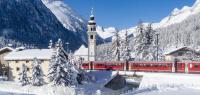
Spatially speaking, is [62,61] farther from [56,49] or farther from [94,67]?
[94,67]

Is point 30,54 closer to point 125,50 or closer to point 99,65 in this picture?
point 99,65

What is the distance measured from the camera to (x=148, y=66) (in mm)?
70375

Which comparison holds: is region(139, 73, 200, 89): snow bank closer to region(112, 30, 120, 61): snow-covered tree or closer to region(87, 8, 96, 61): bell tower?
region(112, 30, 120, 61): snow-covered tree

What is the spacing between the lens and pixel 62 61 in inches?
2584

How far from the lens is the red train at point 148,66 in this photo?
206ft

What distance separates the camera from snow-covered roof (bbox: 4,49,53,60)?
78.3m

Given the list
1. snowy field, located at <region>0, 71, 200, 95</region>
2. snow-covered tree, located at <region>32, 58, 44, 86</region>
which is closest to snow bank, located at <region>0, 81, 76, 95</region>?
snowy field, located at <region>0, 71, 200, 95</region>

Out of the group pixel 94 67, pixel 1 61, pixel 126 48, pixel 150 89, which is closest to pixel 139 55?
pixel 126 48

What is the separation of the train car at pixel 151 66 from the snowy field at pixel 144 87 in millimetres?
1925

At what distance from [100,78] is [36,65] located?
1270 cm

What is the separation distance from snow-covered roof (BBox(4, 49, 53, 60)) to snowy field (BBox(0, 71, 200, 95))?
8.94m

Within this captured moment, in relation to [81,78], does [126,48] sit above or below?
above

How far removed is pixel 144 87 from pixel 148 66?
46.9 ft

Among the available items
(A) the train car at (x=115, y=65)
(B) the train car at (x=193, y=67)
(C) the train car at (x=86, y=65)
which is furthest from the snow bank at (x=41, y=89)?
(C) the train car at (x=86, y=65)
